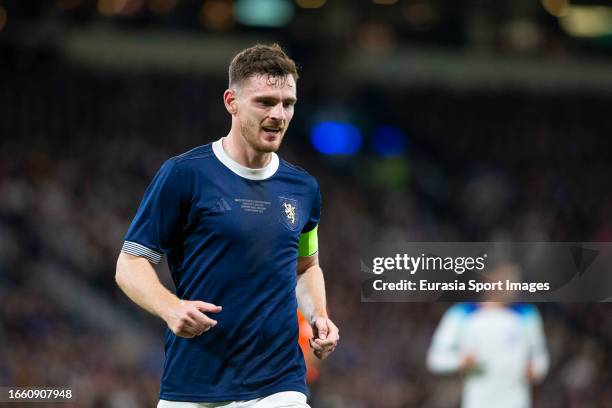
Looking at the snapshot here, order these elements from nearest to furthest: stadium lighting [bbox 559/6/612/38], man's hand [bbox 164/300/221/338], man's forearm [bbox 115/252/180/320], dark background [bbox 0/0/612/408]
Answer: man's hand [bbox 164/300/221/338]
man's forearm [bbox 115/252/180/320]
dark background [bbox 0/0/612/408]
stadium lighting [bbox 559/6/612/38]

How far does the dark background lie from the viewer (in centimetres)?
1581

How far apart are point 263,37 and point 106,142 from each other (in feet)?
31.0

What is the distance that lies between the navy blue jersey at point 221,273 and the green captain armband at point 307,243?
486 mm

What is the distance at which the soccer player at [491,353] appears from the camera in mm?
8695

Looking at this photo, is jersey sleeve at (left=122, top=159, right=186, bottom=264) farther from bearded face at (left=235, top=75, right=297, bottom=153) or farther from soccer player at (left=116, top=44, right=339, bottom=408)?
bearded face at (left=235, top=75, right=297, bottom=153)

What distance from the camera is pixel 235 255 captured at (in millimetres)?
4379

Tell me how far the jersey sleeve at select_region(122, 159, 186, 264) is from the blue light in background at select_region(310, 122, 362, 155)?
22.1 m

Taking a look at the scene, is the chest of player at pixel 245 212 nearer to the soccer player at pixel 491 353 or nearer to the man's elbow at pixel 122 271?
the man's elbow at pixel 122 271

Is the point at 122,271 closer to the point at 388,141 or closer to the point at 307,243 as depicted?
the point at 307,243

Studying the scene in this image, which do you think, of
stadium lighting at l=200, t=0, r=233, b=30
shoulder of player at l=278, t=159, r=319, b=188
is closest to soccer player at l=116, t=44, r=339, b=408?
shoulder of player at l=278, t=159, r=319, b=188

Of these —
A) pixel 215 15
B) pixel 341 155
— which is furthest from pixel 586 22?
pixel 215 15

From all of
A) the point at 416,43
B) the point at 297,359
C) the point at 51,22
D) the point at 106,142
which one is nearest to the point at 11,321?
the point at 106,142

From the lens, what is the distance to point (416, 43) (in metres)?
Answer: 30.8

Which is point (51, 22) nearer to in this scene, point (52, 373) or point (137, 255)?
point (52, 373)
